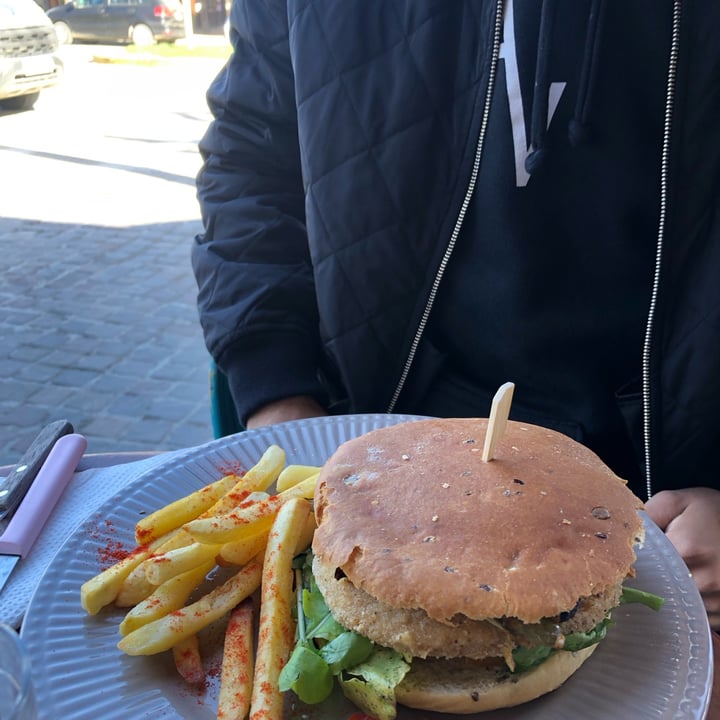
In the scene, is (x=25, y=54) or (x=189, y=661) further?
(x=25, y=54)

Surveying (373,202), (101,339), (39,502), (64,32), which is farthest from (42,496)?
(64,32)

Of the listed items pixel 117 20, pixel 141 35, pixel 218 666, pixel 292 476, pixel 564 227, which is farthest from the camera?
pixel 141 35

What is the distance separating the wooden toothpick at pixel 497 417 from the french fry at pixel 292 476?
402mm

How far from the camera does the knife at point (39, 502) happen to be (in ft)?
4.51

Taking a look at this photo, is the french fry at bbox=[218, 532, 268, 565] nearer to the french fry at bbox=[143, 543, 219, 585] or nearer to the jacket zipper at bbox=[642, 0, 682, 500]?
the french fry at bbox=[143, 543, 219, 585]

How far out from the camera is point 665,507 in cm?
164

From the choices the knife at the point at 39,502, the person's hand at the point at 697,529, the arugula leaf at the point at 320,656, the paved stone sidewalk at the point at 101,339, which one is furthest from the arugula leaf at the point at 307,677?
the paved stone sidewalk at the point at 101,339

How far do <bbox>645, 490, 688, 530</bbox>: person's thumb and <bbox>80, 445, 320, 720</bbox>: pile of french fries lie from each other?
751 mm

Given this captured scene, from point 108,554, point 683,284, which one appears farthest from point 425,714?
point 683,284

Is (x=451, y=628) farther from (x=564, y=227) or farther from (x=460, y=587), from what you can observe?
(x=564, y=227)

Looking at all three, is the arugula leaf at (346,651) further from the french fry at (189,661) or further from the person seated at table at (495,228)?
the person seated at table at (495,228)

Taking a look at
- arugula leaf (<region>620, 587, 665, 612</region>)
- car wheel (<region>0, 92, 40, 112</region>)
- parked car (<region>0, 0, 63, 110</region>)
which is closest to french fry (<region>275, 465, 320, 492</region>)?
arugula leaf (<region>620, 587, 665, 612</region>)

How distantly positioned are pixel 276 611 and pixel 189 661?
168 millimetres

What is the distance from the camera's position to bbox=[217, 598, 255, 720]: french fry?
1.14 metres
